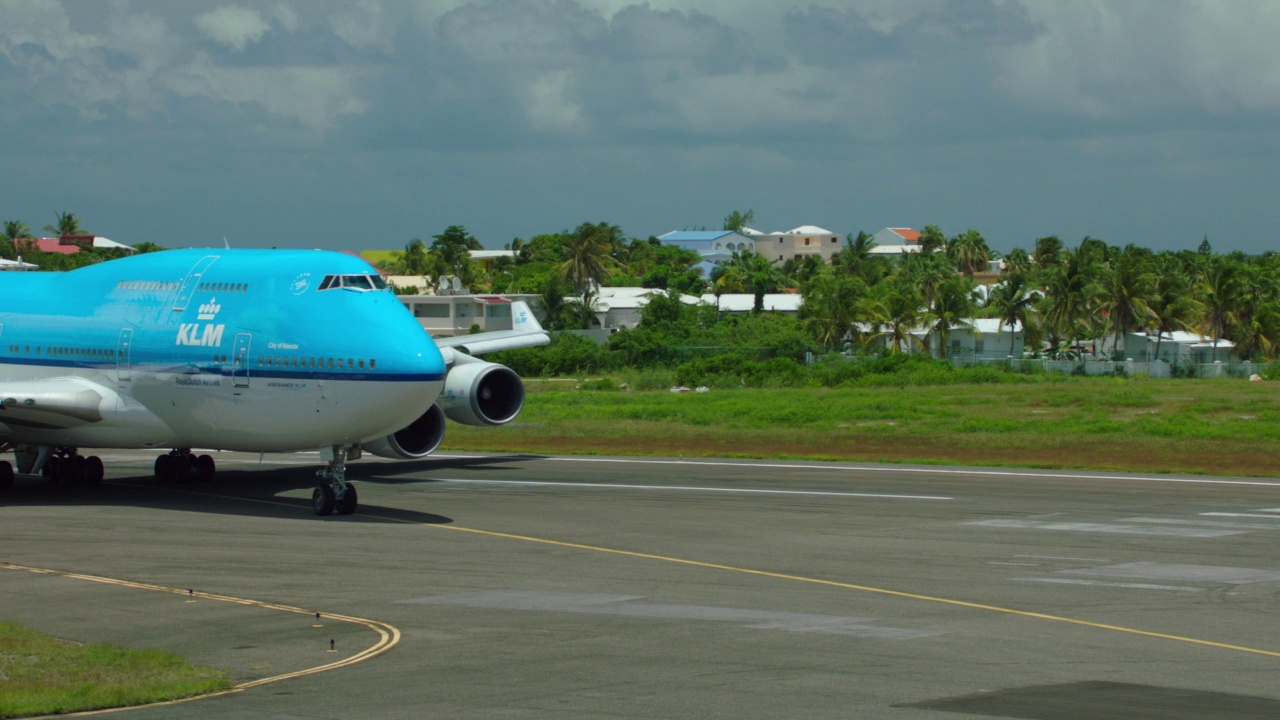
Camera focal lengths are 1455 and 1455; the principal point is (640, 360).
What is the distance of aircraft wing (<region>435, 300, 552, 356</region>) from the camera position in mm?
46781

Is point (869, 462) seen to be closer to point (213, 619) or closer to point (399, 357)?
point (399, 357)

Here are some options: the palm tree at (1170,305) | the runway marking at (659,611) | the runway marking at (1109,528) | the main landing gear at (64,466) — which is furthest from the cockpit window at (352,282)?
the palm tree at (1170,305)

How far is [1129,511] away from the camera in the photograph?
1341 inches

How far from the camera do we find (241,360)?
33.1 metres

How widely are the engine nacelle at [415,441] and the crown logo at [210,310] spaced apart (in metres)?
6.14

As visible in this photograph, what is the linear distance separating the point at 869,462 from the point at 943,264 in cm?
13365

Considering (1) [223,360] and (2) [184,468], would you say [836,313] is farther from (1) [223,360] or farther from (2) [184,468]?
(1) [223,360]

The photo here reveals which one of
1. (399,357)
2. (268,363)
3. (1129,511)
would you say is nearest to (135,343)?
(268,363)

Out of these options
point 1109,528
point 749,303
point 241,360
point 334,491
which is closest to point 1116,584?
point 1109,528

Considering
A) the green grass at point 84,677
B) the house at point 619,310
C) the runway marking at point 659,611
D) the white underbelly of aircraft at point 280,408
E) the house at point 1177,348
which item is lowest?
the green grass at point 84,677

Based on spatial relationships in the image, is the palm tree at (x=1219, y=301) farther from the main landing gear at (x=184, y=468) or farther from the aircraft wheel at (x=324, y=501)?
the aircraft wheel at (x=324, y=501)

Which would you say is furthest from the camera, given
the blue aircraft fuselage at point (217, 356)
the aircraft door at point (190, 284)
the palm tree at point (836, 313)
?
the palm tree at point (836, 313)

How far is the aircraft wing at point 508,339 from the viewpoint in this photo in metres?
46.8

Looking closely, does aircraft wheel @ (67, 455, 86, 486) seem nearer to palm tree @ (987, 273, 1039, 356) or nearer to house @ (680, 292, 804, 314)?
palm tree @ (987, 273, 1039, 356)
